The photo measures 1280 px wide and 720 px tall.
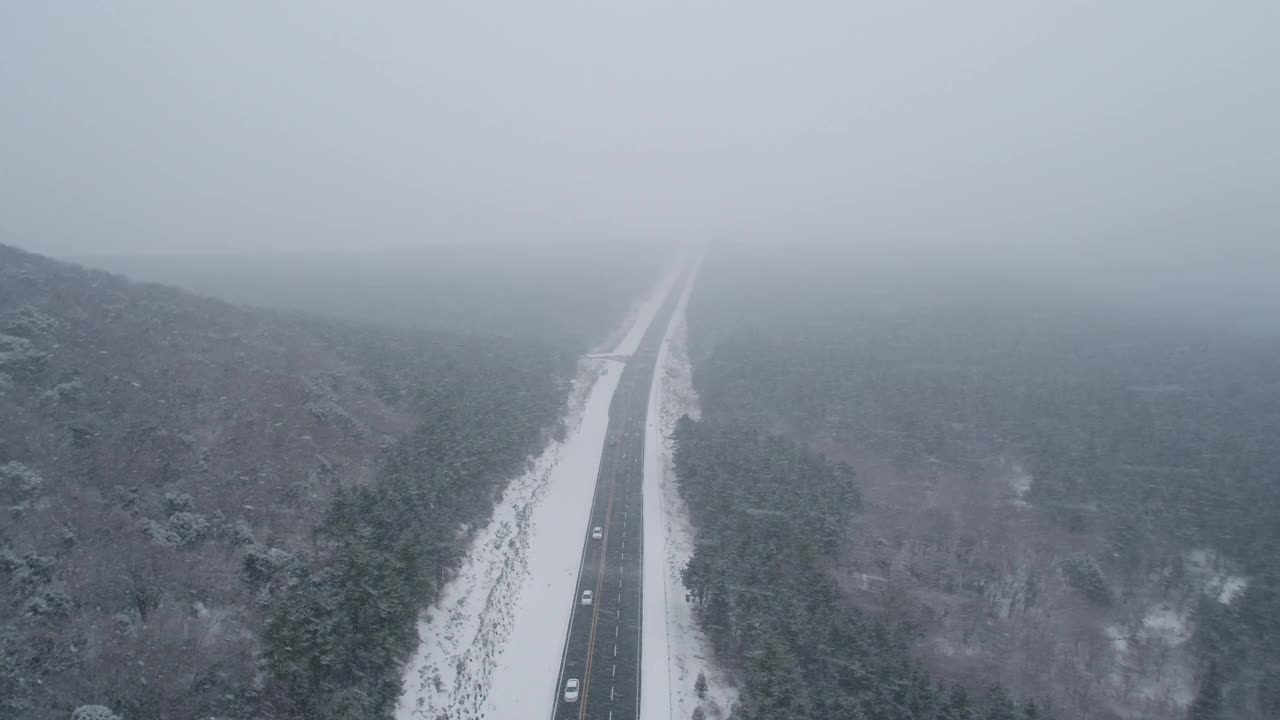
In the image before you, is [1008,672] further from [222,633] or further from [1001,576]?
[222,633]

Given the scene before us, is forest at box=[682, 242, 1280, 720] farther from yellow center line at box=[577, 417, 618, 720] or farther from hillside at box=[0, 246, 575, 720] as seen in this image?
hillside at box=[0, 246, 575, 720]

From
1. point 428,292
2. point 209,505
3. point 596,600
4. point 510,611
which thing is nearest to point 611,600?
point 596,600

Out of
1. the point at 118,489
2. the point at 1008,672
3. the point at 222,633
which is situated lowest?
the point at 1008,672

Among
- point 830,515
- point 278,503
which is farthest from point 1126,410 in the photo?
point 278,503

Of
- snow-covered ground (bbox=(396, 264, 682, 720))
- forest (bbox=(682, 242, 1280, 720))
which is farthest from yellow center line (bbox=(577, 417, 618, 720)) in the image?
forest (bbox=(682, 242, 1280, 720))

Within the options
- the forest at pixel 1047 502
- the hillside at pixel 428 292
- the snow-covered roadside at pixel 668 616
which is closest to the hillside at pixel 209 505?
the snow-covered roadside at pixel 668 616
